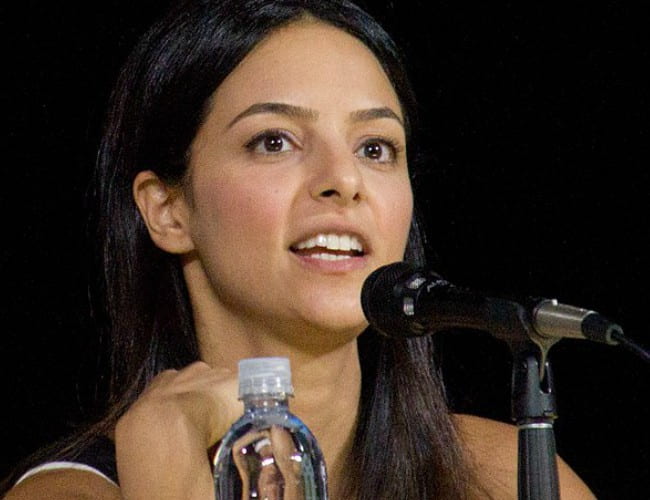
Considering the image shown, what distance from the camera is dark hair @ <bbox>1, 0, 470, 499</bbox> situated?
→ 211cm

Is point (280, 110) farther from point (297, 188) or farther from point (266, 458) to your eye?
point (266, 458)

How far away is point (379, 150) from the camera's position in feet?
6.97

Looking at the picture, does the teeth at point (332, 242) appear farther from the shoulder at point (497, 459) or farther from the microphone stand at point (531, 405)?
the microphone stand at point (531, 405)

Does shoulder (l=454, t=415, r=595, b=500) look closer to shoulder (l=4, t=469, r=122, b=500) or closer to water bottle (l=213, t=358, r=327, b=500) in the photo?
shoulder (l=4, t=469, r=122, b=500)

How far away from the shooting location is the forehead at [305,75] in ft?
6.69

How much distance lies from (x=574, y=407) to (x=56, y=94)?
127 cm

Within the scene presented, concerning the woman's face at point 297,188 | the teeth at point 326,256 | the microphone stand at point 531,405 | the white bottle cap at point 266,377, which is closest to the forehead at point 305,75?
the woman's face at point 297,188

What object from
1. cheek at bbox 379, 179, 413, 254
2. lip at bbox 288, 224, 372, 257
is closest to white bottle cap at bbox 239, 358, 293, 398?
lip at bbox 288, 224, 372, 257

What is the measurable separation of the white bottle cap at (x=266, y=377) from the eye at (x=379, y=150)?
75 cm

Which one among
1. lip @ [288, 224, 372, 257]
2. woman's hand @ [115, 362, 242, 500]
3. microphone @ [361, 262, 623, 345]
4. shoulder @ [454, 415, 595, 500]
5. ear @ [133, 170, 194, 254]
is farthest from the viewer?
shoulder @ [454, 415, 595, 500]

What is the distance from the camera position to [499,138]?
2.71m

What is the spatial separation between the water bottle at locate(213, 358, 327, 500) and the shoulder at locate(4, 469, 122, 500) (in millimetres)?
423

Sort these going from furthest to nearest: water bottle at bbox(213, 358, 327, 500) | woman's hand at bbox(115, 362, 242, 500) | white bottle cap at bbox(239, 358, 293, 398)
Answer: woman's hand at bbox(115, 362, 242, 500), water bottle at bbox(213, 358, 327, 500), white bottle cap at bbox(239, 358, 293, 398)

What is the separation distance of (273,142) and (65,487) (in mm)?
637
